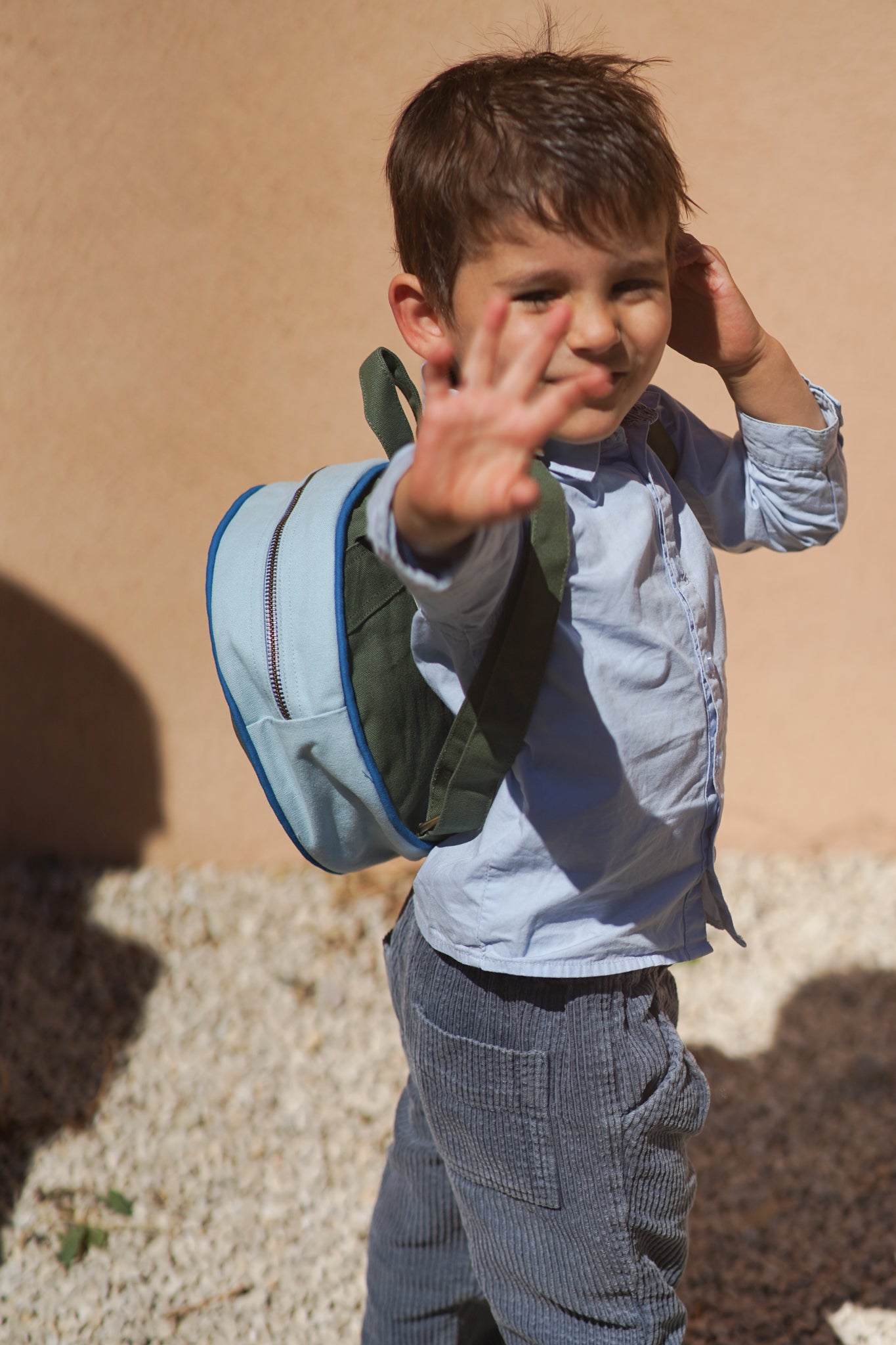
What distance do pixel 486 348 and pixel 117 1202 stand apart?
6.39 ft

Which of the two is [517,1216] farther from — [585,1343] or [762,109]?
[762,109]

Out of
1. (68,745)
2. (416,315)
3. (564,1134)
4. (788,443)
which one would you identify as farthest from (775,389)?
(68,745)

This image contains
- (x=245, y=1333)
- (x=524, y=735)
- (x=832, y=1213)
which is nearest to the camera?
(x=524, y=735)

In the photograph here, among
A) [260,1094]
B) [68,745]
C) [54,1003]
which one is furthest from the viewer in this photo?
[68,745]

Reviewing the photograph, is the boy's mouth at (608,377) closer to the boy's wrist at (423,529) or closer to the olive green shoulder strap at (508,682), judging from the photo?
the olive green shoulder strap at (508,682)

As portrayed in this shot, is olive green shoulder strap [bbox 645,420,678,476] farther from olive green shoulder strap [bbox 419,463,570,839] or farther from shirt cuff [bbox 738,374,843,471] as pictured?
olive green shoulder strap [bbox 419,463,570,839]

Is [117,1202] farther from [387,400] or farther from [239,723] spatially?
[387,400]

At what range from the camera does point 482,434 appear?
3.05 feet

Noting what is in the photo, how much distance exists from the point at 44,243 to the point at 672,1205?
87.1 inches

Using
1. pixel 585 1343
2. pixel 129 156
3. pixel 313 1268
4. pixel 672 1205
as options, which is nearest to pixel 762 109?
pixel 129 156

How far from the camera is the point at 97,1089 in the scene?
Result: 8.25 ft

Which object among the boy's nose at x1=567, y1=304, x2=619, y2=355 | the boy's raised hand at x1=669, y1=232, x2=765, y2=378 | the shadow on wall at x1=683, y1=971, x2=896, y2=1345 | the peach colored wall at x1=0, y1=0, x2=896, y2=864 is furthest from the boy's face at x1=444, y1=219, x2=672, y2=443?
the shadow on wall at x1=683, y1=971, x2=896, y2=1345

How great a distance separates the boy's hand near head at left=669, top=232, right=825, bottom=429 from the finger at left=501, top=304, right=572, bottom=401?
50 cm

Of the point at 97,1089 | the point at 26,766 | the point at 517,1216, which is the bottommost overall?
the point at 97,1089
